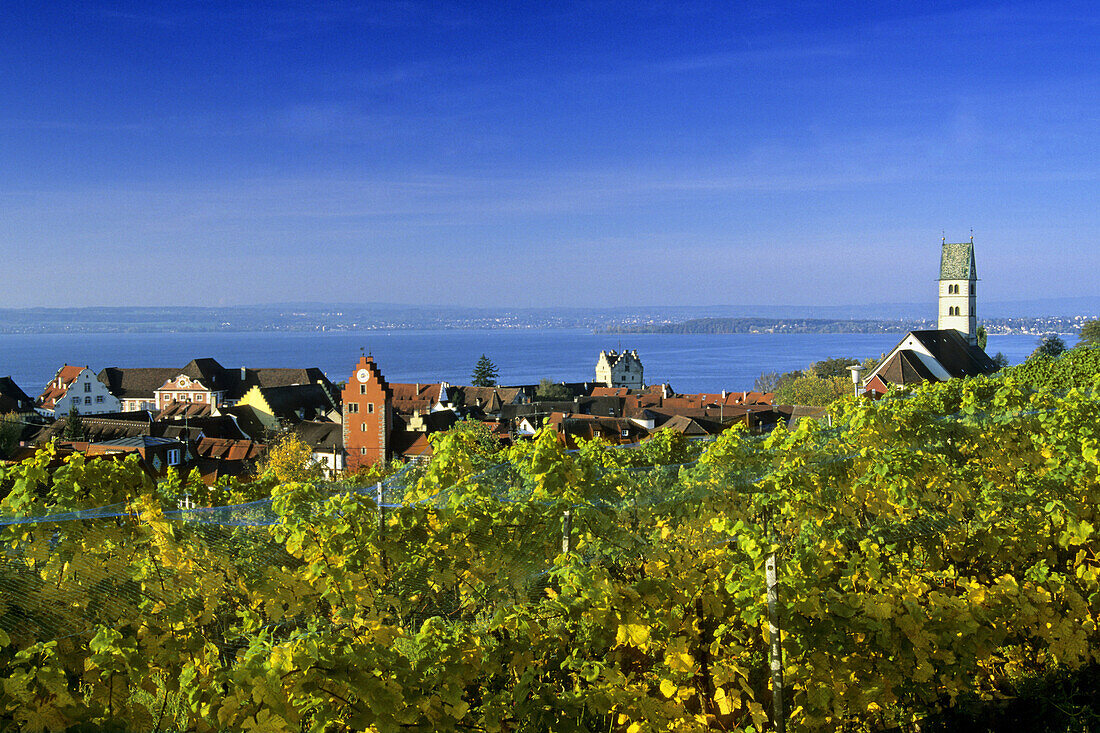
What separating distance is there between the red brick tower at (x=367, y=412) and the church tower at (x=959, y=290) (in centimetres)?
6946

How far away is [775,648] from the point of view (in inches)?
191

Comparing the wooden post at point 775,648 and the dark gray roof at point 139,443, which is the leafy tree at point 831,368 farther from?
the wooden post at point 775,648

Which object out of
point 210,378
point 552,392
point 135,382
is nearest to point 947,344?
point 552,392

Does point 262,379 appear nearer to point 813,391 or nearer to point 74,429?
point 74,429

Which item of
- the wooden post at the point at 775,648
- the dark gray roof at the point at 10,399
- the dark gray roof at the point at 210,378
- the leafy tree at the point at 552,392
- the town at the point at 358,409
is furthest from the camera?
the leafy tree at the point at 552,392

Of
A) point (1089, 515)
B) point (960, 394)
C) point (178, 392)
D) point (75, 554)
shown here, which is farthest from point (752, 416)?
point (178, 392)

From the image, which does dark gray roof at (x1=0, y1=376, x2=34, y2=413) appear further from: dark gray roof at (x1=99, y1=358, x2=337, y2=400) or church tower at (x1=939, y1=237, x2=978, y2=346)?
church tower at (x1=939, y1=237, x2=978, y2=346)

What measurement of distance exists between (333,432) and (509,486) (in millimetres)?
39338

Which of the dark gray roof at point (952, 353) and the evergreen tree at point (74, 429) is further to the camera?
the dark gray roof at point (952, 353)

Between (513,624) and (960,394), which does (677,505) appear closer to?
(513,624)

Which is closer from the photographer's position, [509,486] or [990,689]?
[990,689]

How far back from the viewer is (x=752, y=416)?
51031mm

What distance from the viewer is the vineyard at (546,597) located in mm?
4238

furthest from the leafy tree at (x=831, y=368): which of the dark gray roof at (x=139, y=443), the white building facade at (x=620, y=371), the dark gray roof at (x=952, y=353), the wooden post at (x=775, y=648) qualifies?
the wooden post at (x=775, y=648)
